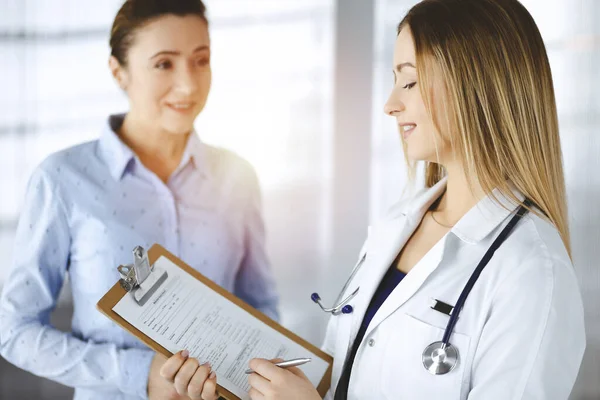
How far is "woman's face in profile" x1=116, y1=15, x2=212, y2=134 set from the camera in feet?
5.89

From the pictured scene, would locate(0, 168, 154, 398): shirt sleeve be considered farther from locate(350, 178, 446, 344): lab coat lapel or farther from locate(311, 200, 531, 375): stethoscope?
locate(311, 200, 531, 375): stethoscope

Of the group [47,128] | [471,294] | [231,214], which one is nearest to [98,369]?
[231,214]

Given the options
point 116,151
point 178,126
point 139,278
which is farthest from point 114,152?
point 139,278

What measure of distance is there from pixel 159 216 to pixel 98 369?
49 centimetres

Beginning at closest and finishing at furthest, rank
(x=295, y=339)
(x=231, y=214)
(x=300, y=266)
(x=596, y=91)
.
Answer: (x=295, y=339)
(x=231, y=214)
(x=300, y=266)
(x=596, y=91)

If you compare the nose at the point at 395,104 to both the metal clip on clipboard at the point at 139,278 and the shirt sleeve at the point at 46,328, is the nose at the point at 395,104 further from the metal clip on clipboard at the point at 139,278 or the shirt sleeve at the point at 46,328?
the shirt sleeve at the point at 46,328

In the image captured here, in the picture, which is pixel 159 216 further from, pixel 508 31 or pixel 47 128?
pixel 508 31

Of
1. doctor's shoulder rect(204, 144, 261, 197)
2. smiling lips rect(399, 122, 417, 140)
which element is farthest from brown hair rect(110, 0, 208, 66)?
smiling lips rect(399, 122, 417, 140)

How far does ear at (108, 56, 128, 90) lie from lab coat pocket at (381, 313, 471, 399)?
1125 mm

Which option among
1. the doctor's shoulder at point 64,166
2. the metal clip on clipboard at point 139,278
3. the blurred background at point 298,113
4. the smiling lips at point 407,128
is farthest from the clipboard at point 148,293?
the smiling lips at point 407,128

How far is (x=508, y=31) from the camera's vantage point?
1305 mm

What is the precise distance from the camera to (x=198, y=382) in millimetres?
1278

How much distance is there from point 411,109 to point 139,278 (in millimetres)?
775

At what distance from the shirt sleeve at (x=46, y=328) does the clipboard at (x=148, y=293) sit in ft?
1.07
